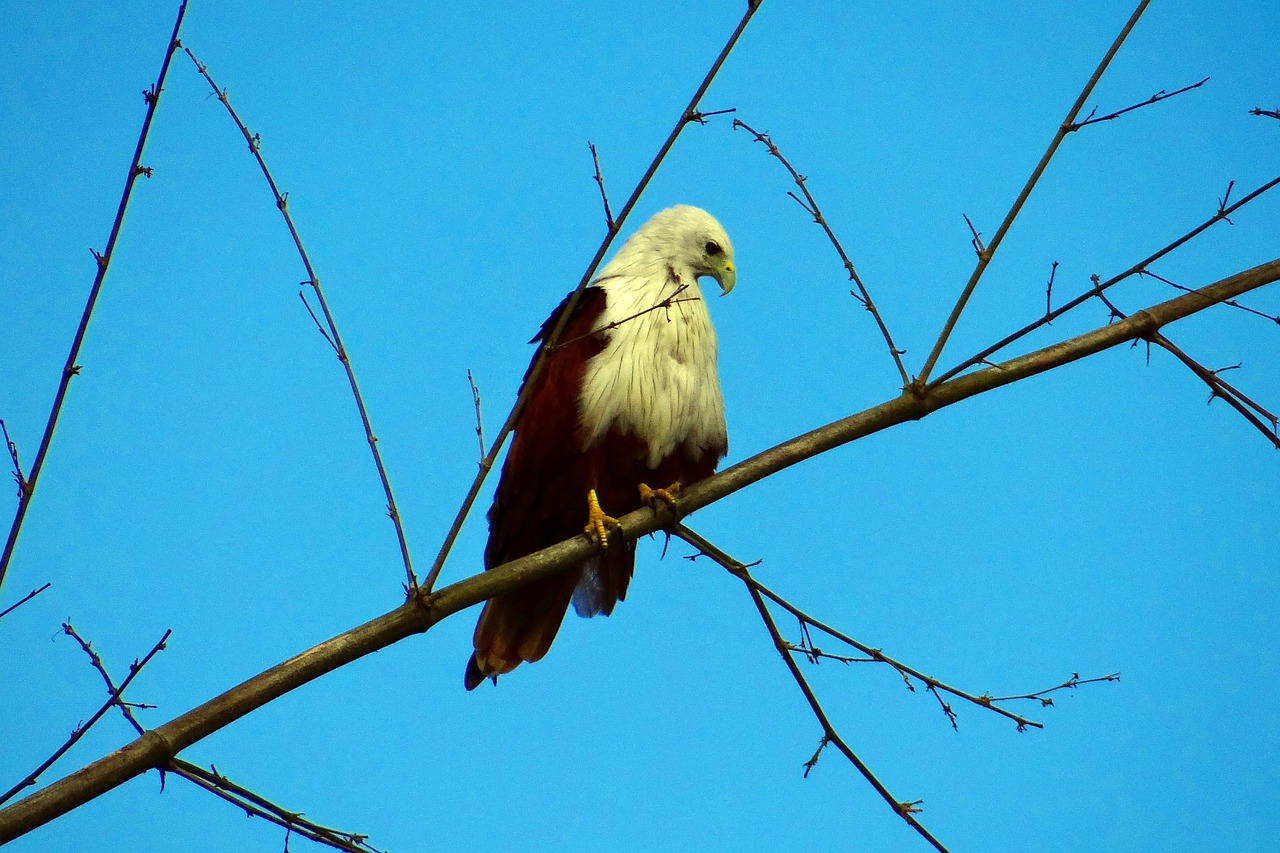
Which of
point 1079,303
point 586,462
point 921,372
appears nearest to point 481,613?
point 586,462

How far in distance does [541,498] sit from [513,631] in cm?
54

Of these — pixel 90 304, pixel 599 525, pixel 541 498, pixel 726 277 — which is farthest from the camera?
pixel 726 277

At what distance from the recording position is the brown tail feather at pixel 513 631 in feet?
14.2

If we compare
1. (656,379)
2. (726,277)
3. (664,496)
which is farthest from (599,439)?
(726,277)

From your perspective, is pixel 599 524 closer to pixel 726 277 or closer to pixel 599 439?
pixel 599 439

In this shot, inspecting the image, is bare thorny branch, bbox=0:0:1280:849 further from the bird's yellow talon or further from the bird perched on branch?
the bird perched on branch

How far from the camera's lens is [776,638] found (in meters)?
3.34

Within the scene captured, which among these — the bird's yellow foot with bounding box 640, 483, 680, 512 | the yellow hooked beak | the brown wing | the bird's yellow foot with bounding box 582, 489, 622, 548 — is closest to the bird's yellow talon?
the bird's yellow foot with bounding box 582, 489, 622, 548

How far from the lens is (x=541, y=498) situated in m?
4.23

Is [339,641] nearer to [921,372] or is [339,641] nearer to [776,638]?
[776,638]

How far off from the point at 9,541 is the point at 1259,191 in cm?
301

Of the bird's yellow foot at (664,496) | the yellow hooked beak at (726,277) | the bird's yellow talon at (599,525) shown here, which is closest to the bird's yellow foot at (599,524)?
the bird's yellow talon at (599,525)

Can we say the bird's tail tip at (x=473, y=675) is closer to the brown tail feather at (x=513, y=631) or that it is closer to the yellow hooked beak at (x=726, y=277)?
the brown tail feather at (x=513, y=631)

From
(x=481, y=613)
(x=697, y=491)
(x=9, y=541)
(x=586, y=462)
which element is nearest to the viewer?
(x=9, y=541)
